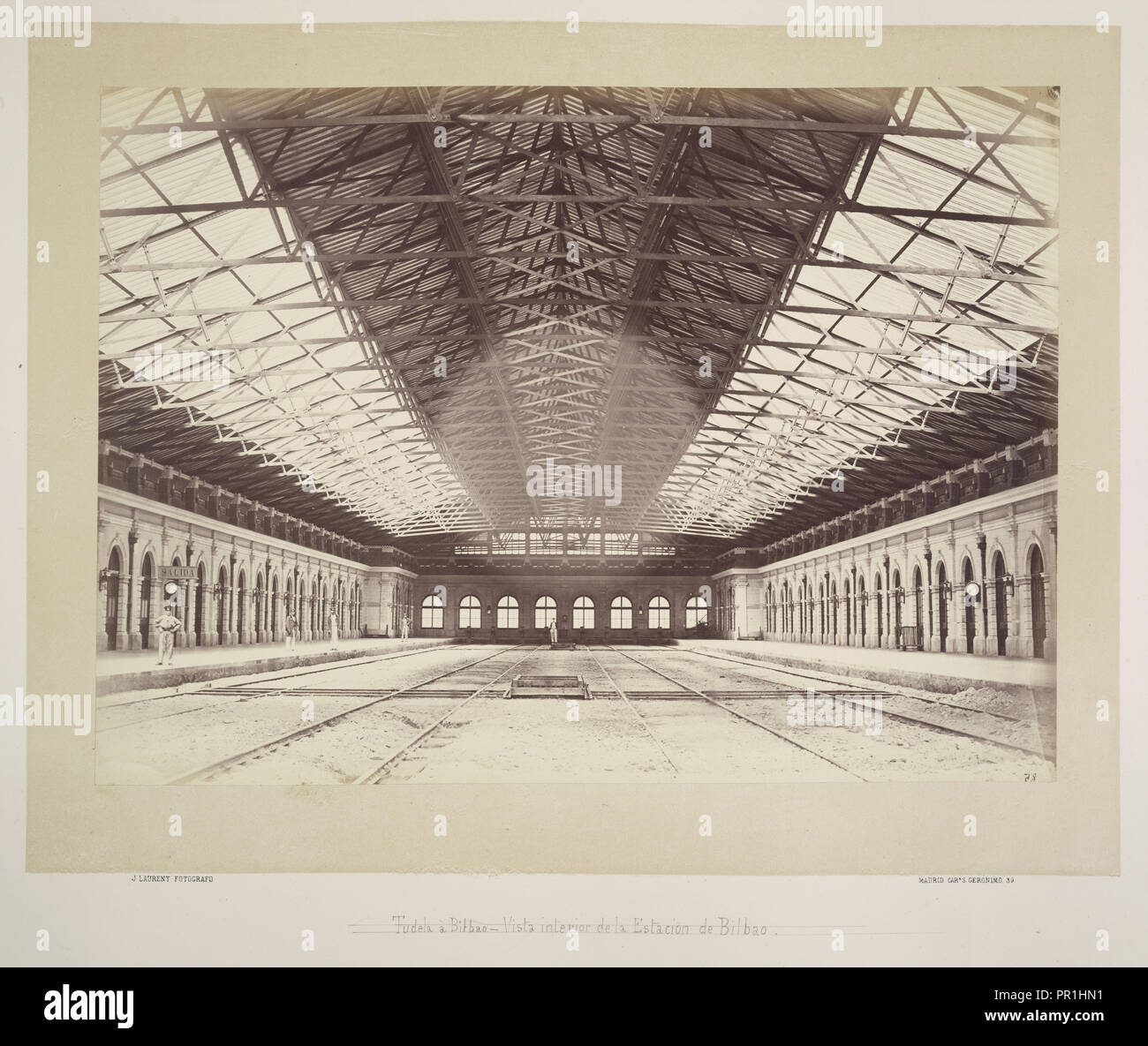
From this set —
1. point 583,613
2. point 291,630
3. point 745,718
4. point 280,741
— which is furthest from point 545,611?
point 280,741

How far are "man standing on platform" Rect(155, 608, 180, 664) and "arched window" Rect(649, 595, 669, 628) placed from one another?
566 cm

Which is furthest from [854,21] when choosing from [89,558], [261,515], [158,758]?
[158,758]

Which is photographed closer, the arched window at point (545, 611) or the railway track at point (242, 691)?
the railway track at point (242, 691)

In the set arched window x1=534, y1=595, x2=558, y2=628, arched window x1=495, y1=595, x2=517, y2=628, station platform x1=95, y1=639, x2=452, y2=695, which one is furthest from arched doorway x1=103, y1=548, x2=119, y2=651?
arched window x1=534, y1=595, x2=558, y2=628

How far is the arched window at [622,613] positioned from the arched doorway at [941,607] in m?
3.85

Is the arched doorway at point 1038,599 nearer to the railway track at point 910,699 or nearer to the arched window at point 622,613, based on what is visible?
the railway track at point 910,699

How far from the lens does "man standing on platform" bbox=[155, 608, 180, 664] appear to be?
8.75 m

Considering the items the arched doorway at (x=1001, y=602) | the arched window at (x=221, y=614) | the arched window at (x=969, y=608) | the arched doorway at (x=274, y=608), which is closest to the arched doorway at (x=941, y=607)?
the arched window at (x=969, y=608)

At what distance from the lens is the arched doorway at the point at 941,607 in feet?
32.1

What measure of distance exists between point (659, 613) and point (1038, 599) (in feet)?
14.3

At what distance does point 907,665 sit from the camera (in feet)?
31.0

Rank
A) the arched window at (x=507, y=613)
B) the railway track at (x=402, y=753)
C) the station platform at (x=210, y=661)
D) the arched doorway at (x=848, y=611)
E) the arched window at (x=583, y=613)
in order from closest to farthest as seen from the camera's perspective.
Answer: the railway track at (x=402, y=753), the station platform at (x=210, y=661), the arched window at (x=583, y=613), the arched window at (x=507, y=613), the arched doorway at (x=848, y=611)

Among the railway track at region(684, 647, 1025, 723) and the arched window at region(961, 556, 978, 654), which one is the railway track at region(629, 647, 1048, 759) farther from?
the arched window at region(961, 556, 978, 654)

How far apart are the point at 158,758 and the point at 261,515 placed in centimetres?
335
